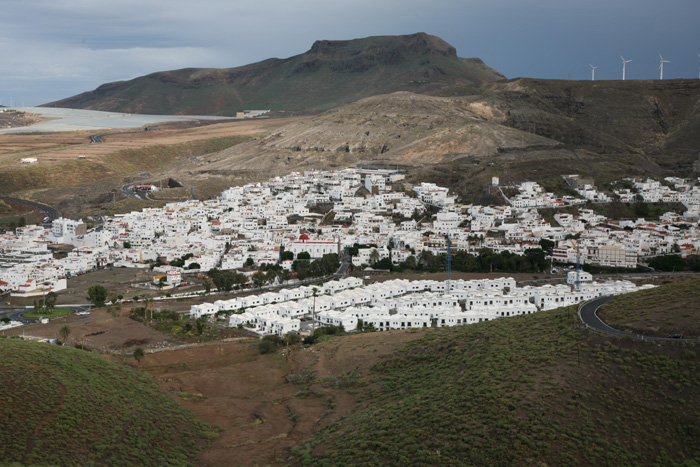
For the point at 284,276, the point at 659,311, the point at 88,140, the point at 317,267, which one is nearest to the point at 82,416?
the point at 659,311

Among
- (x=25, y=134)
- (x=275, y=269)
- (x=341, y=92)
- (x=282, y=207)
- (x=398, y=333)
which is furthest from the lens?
(x=341, y=92)

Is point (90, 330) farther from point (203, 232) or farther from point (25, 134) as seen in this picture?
point (25, 134)

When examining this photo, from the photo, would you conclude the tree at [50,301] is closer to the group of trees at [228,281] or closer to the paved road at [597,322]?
the group of trees at [228,281]

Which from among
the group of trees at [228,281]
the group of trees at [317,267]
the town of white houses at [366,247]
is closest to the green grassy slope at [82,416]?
the town of white houses at [366,247]

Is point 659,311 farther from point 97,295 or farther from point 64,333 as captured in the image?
point 97,295

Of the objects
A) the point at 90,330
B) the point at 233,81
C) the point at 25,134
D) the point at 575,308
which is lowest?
the point at 90,330

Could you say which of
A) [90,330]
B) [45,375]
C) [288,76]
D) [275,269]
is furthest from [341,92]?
[45,375]
